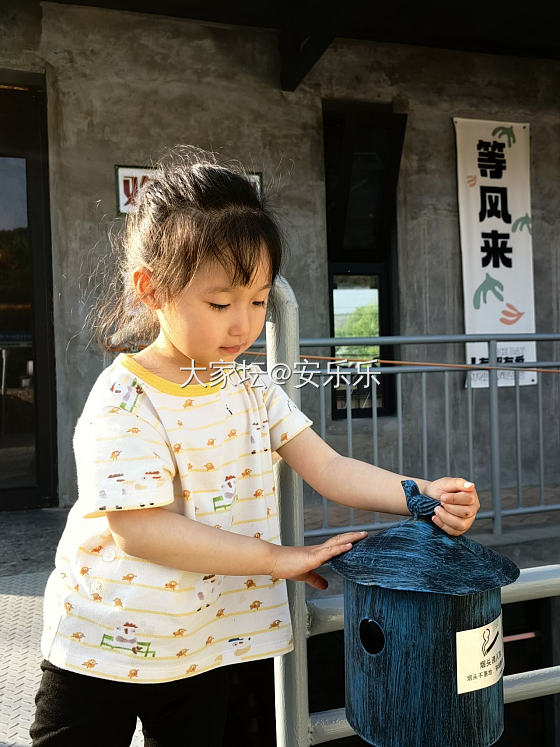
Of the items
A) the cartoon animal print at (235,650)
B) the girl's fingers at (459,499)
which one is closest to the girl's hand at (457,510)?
the girl's fingers at (459,499)

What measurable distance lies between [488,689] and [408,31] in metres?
6.06

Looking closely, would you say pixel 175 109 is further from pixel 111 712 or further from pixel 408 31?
pixel 111 712

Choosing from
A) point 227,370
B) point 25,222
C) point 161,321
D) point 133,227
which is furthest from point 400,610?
point 25,222

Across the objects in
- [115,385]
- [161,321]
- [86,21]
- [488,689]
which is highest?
[86,21]

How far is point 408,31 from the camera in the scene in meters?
6.00

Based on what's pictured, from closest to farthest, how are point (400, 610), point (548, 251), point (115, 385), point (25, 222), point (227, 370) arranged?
point (400, 610), point (115, 385), point (227, 370), point (25, 222), point (548, 251)

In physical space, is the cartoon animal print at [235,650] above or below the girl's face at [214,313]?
below

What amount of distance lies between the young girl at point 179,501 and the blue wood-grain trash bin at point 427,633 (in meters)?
0.05

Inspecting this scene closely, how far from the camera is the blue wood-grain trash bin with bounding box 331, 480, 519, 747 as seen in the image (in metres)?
0.98

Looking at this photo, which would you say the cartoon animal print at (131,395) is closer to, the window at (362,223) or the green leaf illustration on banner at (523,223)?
the window at (362,223)

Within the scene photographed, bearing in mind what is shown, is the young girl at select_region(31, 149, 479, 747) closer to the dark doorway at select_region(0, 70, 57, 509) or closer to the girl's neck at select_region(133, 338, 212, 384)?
the girl's neck at select_region(133, 338, 212, 384)

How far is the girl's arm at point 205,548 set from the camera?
1063mm

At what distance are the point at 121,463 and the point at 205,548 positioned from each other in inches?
7.3

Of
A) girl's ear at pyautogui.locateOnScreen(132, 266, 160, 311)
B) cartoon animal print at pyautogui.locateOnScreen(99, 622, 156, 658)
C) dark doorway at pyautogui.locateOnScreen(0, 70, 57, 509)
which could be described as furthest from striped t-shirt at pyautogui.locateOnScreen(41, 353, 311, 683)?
dark doorway at pyautogui.locateOnScreen(0, 70, 57, 509)
